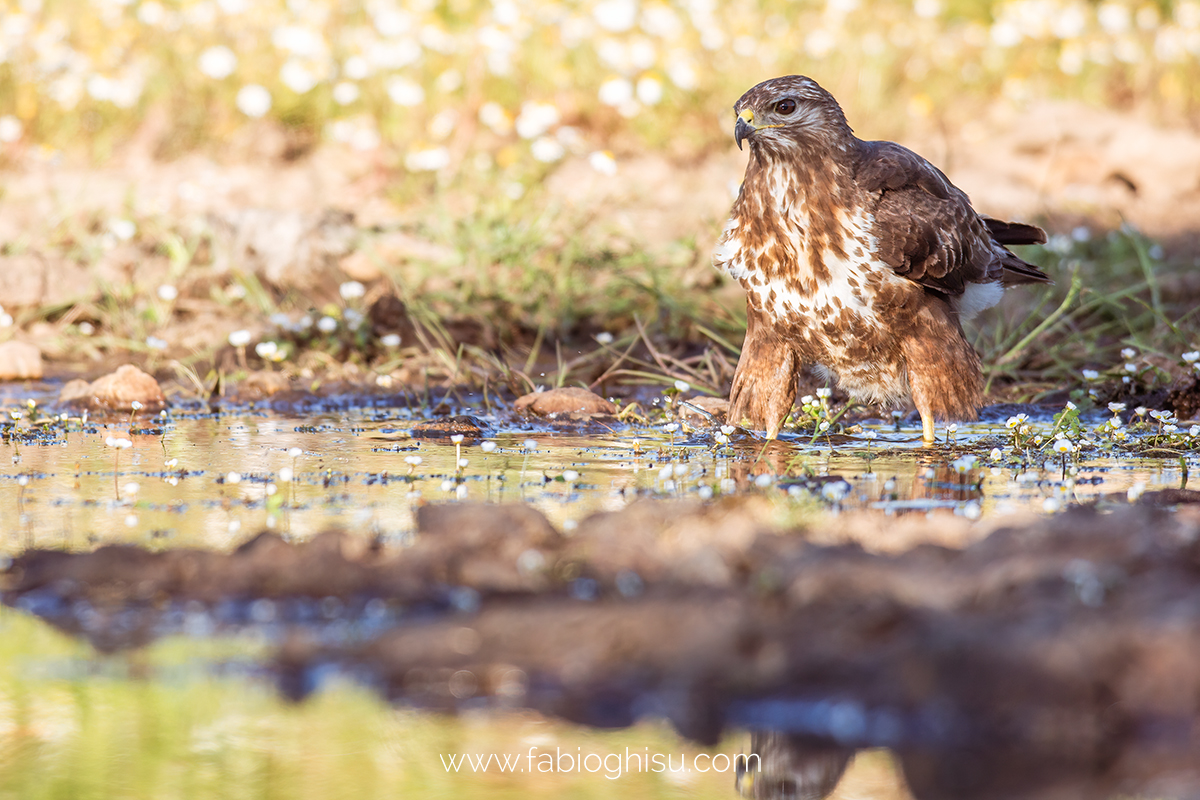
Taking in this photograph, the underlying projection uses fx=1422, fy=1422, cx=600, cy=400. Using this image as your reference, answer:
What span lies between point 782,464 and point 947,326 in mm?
941

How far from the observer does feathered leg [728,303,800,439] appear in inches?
208

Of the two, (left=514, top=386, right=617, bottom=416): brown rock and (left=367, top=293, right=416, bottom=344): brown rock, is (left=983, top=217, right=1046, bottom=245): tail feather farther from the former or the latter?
(left=367, top=293, right=416, bottom=344): brown rock

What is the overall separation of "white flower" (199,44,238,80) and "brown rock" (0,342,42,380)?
159 inches

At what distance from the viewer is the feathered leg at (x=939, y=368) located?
16.9ft

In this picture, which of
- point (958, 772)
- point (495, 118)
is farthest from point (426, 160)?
point (958, 772)

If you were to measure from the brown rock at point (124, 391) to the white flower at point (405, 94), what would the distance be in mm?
4086

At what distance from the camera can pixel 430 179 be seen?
8.87m

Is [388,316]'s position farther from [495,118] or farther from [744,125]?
[495,118]

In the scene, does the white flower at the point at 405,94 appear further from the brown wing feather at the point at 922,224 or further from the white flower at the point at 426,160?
the brown wing feather at the point at 922,224

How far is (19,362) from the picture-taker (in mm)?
6508

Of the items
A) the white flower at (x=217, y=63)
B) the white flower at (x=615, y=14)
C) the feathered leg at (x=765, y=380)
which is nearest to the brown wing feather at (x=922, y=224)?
the feathered leg at (x=765, y=380)

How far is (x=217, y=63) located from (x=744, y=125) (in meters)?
6.21

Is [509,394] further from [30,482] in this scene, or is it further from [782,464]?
[30,482]

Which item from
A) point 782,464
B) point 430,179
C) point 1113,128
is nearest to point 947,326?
point 782,464
